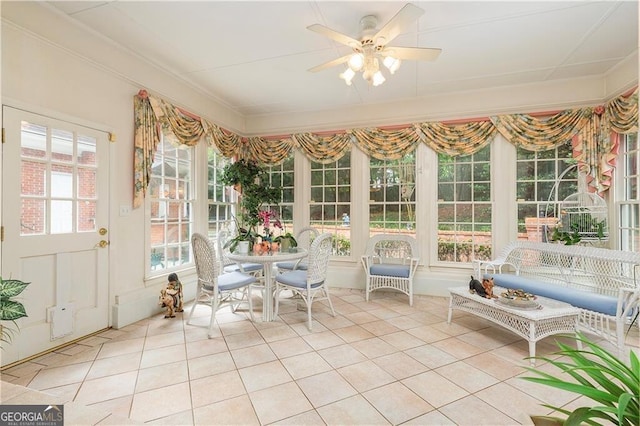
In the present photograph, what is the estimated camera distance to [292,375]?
223 centimetres

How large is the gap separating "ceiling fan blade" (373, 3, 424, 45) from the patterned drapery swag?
7.22 feet

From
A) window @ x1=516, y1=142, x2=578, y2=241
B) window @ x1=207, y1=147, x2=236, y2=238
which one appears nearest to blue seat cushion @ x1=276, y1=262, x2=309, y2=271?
window @ x1=207, y1=147, x2=236, y2=238

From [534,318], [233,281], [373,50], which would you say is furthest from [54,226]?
[534,318]

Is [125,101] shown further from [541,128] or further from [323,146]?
[541,128]

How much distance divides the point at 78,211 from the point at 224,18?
88.7 inches

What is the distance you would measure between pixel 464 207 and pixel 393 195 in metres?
1.03

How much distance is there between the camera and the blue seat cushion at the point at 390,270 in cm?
396

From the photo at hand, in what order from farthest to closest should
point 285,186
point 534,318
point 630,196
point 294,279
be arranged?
1. point 285,186
2. point 630,196
3. point 294,279
4. point 534,318

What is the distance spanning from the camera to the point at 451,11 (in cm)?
249

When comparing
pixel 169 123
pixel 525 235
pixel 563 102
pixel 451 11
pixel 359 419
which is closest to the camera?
pixel 359 419

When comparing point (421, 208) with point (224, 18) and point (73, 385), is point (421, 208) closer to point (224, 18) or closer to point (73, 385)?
point (224, 18)

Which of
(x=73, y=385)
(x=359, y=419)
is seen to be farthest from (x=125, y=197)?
(x=359, y=419)

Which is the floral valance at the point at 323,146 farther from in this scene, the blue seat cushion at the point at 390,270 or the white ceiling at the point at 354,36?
the blue seat cushion at the point at 390,270

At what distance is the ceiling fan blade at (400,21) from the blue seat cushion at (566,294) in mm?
2870
